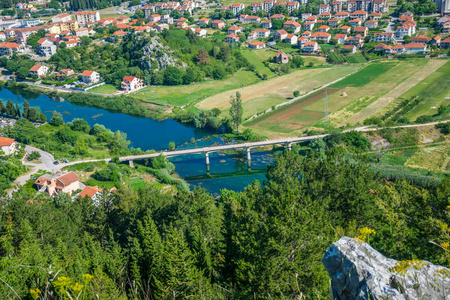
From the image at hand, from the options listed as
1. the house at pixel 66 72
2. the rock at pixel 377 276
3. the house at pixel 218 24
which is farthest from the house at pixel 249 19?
the rock at pixel 377 276

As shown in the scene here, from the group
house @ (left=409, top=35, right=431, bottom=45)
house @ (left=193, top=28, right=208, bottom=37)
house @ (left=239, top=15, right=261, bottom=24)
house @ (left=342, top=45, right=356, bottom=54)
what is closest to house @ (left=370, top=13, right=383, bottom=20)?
house @ (left=409, top=35, right=431, bottom=45)

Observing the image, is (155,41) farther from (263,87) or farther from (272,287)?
(272,287)

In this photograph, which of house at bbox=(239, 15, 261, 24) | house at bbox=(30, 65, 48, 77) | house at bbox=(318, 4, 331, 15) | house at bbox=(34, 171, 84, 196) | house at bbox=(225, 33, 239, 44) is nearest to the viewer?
house at bbox=(34, 171, 84, 196)

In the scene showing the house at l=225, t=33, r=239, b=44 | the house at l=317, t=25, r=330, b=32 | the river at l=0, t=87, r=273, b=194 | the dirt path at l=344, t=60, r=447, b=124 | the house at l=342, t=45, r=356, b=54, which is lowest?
the river at l=0, t=87, r=273, b=194

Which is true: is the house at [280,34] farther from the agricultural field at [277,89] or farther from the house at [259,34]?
the agricultural field at [277,89]

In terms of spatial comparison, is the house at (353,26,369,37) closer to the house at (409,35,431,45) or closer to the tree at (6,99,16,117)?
the house at (409,35,431,45)

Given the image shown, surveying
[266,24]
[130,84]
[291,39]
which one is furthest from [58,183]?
[266,24]
